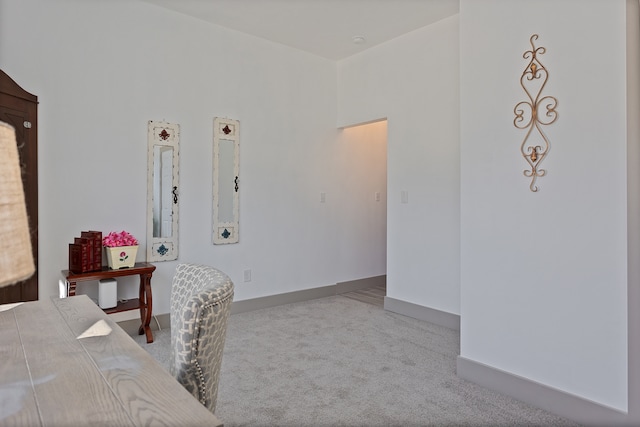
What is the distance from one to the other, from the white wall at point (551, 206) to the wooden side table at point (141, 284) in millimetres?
2273

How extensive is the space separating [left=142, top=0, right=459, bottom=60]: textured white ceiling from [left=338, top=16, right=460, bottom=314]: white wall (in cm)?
23

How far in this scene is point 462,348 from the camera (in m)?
2.60

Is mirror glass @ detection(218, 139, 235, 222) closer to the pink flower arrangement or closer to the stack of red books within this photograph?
the pink flower arrangement

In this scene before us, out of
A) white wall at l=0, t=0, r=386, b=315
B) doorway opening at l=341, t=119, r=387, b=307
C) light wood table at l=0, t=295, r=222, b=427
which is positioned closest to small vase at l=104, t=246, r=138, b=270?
white wall at l=0, t=0, r=386, b=315

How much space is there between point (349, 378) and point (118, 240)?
6.46ft

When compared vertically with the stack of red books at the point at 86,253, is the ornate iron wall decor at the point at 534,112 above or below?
above

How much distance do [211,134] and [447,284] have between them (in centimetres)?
258

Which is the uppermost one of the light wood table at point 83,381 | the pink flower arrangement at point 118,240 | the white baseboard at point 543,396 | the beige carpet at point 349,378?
the pink flower arrangement at point 118,240

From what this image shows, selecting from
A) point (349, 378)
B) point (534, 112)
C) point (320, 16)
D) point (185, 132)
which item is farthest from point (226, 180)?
point (534, 112)

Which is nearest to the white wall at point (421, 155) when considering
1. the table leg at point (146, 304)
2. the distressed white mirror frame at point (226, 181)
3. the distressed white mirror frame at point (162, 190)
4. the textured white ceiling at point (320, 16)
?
the textured white ceiling at point (320, 16)

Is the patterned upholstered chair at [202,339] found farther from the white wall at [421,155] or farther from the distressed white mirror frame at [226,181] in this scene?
the white wall at [421,155]

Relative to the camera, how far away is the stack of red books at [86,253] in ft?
9.48

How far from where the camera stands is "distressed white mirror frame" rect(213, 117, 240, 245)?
12.8ft

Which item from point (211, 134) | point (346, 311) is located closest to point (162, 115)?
point (211, 134)
